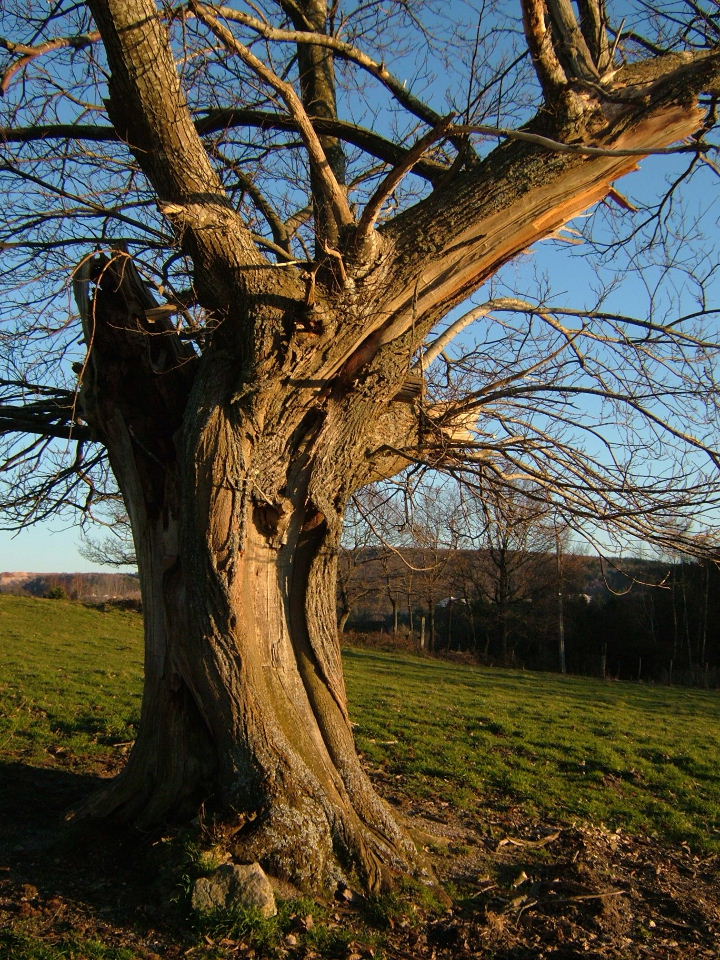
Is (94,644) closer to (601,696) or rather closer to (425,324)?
(601,696)

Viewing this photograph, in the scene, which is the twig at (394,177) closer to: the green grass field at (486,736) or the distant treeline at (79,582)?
the green grass field at (486,736)

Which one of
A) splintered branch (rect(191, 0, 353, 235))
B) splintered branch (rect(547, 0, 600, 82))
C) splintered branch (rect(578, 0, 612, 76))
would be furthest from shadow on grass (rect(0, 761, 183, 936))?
splintered branch (rect(578, 0, 612, 76))

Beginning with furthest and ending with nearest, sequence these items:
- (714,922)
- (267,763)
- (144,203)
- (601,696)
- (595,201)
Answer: (601,696), (144,203), (595,201), (714,922), (267,763)

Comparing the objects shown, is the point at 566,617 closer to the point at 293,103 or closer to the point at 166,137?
the point at 293,103

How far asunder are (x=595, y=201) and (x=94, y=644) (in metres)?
16.1

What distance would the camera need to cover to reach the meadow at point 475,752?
253 inches

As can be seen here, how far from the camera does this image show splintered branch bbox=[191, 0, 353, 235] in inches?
176

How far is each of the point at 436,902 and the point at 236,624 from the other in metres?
2.04

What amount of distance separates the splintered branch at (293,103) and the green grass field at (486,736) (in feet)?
17.4

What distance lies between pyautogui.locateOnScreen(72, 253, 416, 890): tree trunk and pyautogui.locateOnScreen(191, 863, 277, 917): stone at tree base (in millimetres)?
186

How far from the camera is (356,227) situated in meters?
4.78

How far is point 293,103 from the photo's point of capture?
4645mm

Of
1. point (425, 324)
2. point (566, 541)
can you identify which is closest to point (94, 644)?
point (566, 541)

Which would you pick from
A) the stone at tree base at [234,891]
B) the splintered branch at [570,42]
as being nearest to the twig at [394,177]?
the splintered branch at [570,42]
